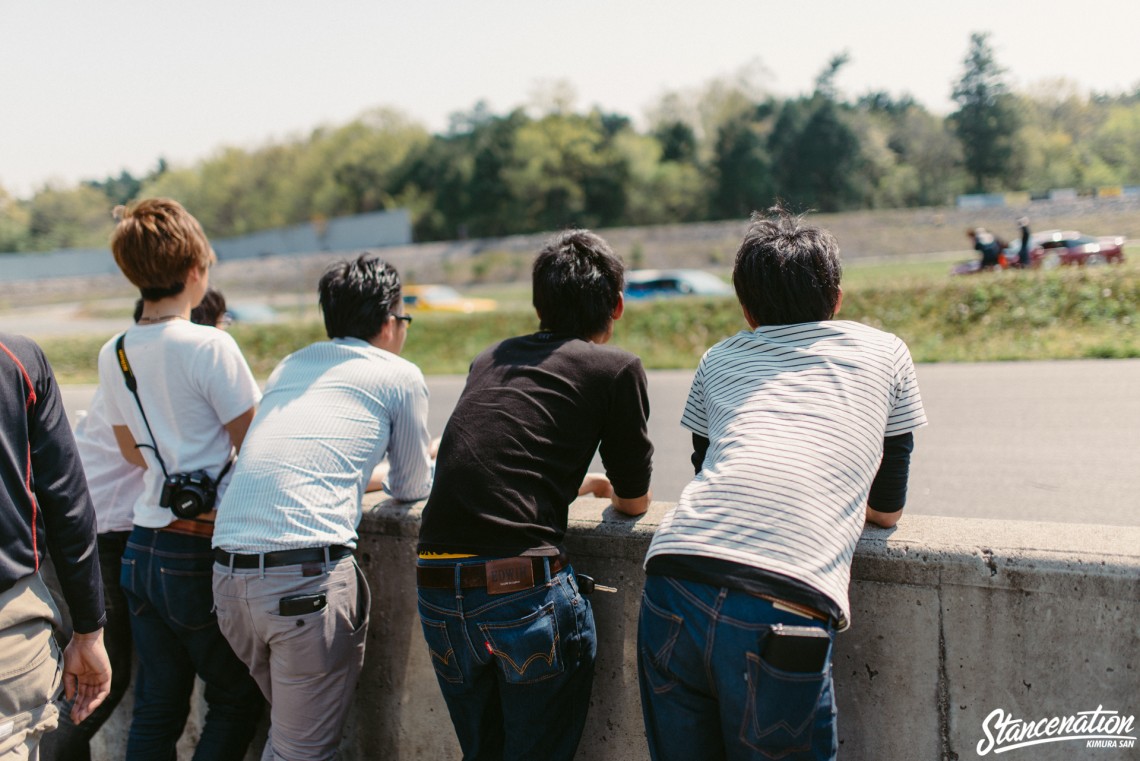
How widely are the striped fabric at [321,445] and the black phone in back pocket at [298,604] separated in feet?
0.51

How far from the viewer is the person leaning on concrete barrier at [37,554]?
2107 millimetres

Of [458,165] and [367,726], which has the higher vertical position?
[458,165]

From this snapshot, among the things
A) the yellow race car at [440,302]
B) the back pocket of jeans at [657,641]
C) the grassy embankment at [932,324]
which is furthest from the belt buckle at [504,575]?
the yellow race car at [440,302]

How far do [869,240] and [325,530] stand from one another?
179ft

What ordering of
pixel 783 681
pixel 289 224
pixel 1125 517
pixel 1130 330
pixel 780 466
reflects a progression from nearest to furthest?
pixel 783 681 → pixel 780 466 → pixel 1125 517 → pixel 1130 330 → pixel 289 224

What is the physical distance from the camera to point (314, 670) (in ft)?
8.66

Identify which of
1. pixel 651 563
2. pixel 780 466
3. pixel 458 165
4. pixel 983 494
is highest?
pixel 458 165

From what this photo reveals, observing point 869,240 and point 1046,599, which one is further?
point 869,240

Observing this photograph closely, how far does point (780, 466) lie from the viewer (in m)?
1.99

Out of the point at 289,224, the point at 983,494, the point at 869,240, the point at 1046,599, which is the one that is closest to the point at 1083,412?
the point at 983,494

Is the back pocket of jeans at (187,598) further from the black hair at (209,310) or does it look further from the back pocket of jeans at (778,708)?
the back pocket of jeans at (778,708)

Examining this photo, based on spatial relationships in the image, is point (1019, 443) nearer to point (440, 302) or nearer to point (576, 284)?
point (576, 284)

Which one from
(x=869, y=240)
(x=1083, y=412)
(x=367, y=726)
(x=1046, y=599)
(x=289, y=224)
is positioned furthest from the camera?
(x=289, y=224)

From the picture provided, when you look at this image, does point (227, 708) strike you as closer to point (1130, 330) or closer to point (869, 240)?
point (1130, 330)
